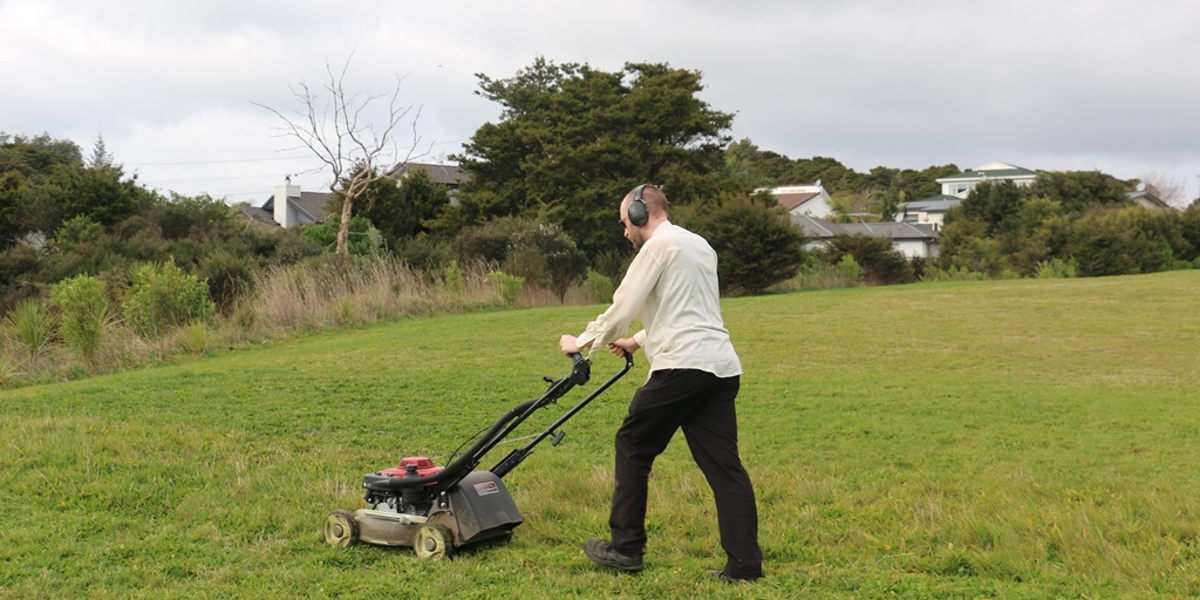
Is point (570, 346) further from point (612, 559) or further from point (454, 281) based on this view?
point (454, 281)

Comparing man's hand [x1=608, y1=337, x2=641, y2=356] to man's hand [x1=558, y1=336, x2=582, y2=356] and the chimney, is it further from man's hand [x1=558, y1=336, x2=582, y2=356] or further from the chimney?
the chimney

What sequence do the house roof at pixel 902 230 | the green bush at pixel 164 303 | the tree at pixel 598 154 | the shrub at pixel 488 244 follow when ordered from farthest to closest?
the house roof at pixel 902 230 → the tree at pixel 598 154 → the shrub at pixel 488 244 → the green bush at pixel 164 303

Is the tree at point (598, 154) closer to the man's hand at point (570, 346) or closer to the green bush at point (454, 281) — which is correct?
the green bush at point (454, 281)

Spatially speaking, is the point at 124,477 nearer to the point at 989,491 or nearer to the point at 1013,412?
the point at 989,491

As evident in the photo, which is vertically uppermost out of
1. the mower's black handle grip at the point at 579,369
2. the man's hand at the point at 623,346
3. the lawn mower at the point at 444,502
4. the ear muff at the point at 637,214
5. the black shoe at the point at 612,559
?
the ear muff at the point at 637,214

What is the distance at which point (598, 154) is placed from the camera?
1662 inches

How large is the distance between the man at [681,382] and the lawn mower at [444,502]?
1.20 feet

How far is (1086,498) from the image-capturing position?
21.6 ft

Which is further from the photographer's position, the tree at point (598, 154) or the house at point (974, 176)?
the house at point (974, 176)

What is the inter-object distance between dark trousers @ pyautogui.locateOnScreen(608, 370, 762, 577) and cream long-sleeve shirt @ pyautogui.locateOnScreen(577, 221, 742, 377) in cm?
8

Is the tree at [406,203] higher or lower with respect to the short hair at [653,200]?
higher

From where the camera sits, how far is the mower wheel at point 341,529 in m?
5.83

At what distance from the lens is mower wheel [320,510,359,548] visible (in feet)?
19.1

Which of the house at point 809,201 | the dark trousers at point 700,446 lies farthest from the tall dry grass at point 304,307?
the house at point 809,201
